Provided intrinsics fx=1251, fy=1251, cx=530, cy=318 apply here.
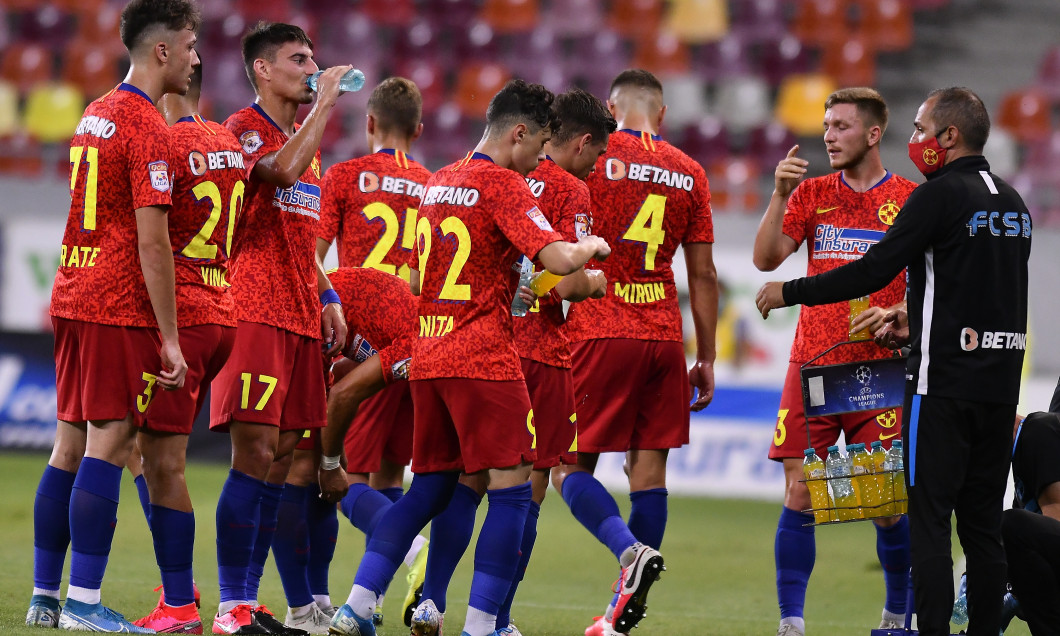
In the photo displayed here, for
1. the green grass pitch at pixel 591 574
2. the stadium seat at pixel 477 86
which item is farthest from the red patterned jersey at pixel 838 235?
the stadium seat at pixel 477 86

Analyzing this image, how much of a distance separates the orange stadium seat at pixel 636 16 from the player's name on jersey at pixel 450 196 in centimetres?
1211

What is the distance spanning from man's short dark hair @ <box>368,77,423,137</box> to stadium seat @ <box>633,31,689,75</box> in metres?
9.81

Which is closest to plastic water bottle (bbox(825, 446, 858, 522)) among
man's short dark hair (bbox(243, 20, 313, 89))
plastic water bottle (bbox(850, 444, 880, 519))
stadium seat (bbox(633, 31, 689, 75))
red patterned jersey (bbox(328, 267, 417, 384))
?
plastic water bottle (bbox(850, 444, 880, 519))

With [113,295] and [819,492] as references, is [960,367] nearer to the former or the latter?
[819,492]

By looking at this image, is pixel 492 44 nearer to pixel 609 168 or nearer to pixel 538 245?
pixel 609 168

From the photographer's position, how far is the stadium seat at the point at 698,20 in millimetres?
16344

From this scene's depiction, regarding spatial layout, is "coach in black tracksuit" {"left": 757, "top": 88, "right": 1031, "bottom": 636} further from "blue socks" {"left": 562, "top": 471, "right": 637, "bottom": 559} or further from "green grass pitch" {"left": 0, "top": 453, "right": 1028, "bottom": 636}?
"green grass pitch" {"left": 0, "top": 453, "right": 1028, "bottom": 636}

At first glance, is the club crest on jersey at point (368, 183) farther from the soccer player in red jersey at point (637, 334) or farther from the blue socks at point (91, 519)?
the blue socks at point (91, 519)

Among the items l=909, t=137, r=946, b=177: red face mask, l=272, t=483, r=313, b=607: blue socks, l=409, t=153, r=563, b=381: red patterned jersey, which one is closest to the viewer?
l=409, t=153, r=563, b=381: red patterned jersey

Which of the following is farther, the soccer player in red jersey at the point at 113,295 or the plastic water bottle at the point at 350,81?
the plastic water bottle at the point at 350,81

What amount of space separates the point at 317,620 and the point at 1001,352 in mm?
3101

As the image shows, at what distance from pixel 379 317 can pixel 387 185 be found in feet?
2.66

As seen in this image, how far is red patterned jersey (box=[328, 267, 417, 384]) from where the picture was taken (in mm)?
5773

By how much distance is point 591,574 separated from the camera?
786cm
